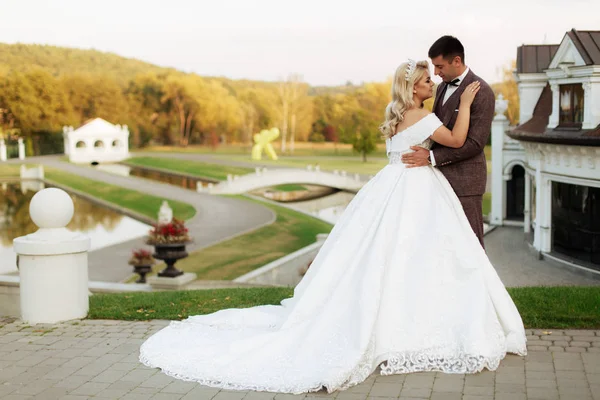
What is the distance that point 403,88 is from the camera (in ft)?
19.1

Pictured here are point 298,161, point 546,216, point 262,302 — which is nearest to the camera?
point 262,302

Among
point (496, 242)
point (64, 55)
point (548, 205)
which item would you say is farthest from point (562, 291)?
point (64, 55)

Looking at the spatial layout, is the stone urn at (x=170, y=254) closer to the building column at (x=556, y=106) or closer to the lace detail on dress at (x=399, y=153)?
the building column at (x=556, y=106)

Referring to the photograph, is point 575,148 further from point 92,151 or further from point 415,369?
point 92,151

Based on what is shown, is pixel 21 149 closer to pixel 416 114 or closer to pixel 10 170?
pixel 10 170

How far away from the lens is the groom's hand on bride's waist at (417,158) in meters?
5.91

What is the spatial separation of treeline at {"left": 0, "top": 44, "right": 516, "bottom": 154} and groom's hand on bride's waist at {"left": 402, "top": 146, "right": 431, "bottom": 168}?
78.9 metres

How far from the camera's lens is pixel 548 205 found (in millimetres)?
20094

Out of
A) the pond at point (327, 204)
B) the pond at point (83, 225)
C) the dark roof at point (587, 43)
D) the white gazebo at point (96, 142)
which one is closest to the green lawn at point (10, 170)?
the white gazebo at point (96, 142)

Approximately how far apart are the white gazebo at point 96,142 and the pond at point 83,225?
962 inches

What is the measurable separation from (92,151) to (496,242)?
6752cm

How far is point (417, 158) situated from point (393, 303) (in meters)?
1.15

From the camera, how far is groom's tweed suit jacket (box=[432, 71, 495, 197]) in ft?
19.1

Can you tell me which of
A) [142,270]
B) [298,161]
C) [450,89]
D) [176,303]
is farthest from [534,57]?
[298,161]
